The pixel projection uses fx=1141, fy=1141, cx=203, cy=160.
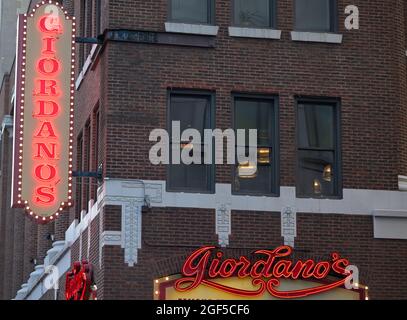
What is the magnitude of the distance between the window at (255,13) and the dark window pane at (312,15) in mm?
579

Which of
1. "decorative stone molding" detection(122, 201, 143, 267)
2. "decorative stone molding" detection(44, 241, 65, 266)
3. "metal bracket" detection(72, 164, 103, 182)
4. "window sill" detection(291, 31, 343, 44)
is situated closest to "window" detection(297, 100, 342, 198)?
"window sill" detection(291, 31, 343, 44)

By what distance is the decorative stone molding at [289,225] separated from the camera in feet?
75.2

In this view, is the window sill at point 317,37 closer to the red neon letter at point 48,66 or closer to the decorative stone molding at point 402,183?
the decorative stone molding at point 402,183

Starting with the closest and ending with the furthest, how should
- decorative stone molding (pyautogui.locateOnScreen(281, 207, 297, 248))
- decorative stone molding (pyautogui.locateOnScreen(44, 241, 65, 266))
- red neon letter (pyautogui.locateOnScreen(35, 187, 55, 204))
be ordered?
red neon letter (pyautogui.locateOnScreen(35, 187, 55, 204))
decorative stone molding (pyautogui.locateOnScreen(281, 207, 297, 248))
decorative stone molding (pyautogui.locateOnScreen(44, 241, 65, 266))

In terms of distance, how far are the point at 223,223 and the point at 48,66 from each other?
4798mm

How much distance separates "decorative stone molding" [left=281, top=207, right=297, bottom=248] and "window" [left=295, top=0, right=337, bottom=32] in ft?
13.2

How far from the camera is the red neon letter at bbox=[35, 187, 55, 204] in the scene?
22.5 meters

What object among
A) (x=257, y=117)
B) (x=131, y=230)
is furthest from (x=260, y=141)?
(x=131, y=230)

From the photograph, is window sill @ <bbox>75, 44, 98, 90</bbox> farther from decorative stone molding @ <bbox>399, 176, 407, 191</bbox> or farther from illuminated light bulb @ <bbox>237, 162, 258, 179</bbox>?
decorative stone molding @ <bbox>399, 176, 407, 191</bbox>

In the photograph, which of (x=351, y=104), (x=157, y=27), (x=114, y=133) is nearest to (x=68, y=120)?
(x=114, y=133)

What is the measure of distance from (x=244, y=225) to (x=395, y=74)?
15.5ft

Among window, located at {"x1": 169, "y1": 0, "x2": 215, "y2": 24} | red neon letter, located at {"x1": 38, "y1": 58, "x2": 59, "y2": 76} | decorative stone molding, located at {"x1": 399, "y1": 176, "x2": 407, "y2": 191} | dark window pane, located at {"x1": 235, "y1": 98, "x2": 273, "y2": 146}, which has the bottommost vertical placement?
decorative stone molding, located at {"x1": 399, "y1": 176, "x2": 407, "y2": 191}

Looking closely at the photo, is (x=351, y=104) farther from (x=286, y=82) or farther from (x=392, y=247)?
(x=392, y=247)

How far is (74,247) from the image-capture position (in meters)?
26.5
